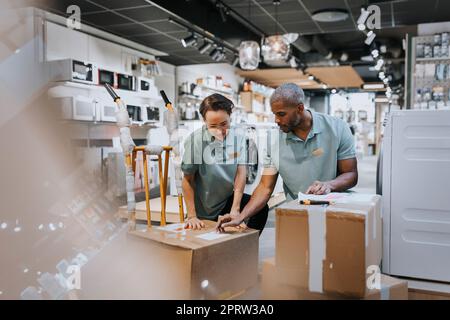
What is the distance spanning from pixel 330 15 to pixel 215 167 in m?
3.93

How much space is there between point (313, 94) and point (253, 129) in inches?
571

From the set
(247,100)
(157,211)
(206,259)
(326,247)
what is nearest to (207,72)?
(247,100)

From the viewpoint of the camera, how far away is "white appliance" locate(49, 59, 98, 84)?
4.77 metres

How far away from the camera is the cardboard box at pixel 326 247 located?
48.7 inches

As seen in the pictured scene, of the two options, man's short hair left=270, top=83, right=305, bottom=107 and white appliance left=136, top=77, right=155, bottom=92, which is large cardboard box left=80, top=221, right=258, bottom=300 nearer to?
man's short hair left=270, top=83, right=305, bottom=107

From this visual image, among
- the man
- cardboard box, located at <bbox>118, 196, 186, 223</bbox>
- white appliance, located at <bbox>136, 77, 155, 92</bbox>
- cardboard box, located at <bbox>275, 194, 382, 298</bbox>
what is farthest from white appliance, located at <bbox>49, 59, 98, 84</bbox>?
cardboard box, located at <bbox>275, 194, 382, 298</bbox>

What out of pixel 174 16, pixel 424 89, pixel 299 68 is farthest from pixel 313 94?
pixel 174 16

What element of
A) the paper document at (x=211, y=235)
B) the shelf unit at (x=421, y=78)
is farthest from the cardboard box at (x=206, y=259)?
the shelf unit at (x=421, y=78)

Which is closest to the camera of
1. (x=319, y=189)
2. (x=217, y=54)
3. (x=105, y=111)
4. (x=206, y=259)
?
(x=206, y=259)

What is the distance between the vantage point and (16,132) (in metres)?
4.44

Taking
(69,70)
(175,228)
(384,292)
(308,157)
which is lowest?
(384,292)

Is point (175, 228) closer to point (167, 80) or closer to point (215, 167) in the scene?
point (215, 167)

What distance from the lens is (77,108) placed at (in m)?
4.75

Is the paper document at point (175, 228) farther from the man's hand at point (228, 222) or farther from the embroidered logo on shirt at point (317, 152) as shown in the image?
the embroidered logo on shirt at point (317, 152)
